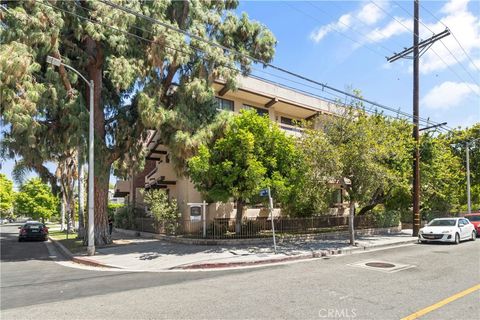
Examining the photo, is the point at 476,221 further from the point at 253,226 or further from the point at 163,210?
the point at 163,210

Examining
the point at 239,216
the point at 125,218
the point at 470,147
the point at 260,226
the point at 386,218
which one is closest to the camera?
the point at 239,216

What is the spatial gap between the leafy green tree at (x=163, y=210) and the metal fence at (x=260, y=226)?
66 cm

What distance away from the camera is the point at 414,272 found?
415 inches

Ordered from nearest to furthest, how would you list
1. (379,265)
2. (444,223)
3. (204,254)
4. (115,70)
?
(379,265) < (204,254) < (115,70) < (444,223)

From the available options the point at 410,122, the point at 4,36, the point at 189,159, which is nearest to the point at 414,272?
the point at 189,159

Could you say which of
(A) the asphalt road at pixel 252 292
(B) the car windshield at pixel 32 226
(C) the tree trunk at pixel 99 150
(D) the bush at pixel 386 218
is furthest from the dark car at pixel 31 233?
(D) the bush at pixel 386 218

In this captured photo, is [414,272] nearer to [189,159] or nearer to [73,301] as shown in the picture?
[73,301]

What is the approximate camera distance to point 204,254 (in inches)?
591

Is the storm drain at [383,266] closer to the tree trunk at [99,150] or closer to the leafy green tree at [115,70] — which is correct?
the leafy green tree at [115,70]

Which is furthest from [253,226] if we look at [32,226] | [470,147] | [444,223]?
[470,147]

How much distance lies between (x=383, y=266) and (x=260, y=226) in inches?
365

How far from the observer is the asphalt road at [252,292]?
6637mm

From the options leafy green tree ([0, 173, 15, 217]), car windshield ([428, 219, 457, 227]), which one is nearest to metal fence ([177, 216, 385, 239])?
car windshield ([428, 219, 457, 227])

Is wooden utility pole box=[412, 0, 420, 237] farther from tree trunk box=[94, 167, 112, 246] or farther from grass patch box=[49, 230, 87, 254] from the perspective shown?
grass patch box=[49, 230, 87, 254]
